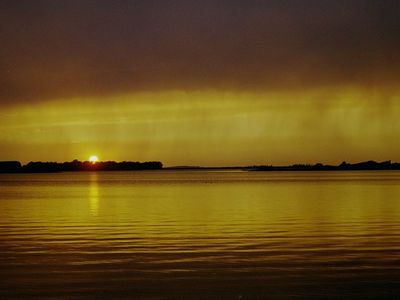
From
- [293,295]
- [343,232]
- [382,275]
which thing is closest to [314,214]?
[343,232]

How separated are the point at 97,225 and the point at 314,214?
16978 mm

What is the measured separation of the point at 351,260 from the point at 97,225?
2079 cm

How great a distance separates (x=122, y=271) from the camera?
21.6m

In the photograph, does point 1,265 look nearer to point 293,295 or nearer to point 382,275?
point 293,295

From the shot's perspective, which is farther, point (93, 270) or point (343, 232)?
point (343, 232)

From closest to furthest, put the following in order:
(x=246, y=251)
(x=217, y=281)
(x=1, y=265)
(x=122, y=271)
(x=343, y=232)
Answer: (x=217, y=281) < (x=122, y=271) < (x=1, y=265) < (x=246, y=251) < (x=343, y=232)

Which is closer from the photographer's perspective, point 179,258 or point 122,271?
point 122,271

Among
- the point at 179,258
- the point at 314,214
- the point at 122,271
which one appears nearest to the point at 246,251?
the point at 179,258

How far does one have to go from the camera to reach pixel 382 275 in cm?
2041

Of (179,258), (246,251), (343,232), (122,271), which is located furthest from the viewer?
(343,232)

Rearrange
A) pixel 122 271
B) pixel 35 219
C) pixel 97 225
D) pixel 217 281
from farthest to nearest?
pixel 35 219 < pixel 97 225 < pixel 122 271 < pixel 217 281

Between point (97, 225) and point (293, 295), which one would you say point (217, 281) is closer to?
point (293, 295)

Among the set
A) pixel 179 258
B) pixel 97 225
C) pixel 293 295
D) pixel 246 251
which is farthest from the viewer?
pixel 97 225

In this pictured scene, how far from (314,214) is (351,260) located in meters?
Answer: 24.9
